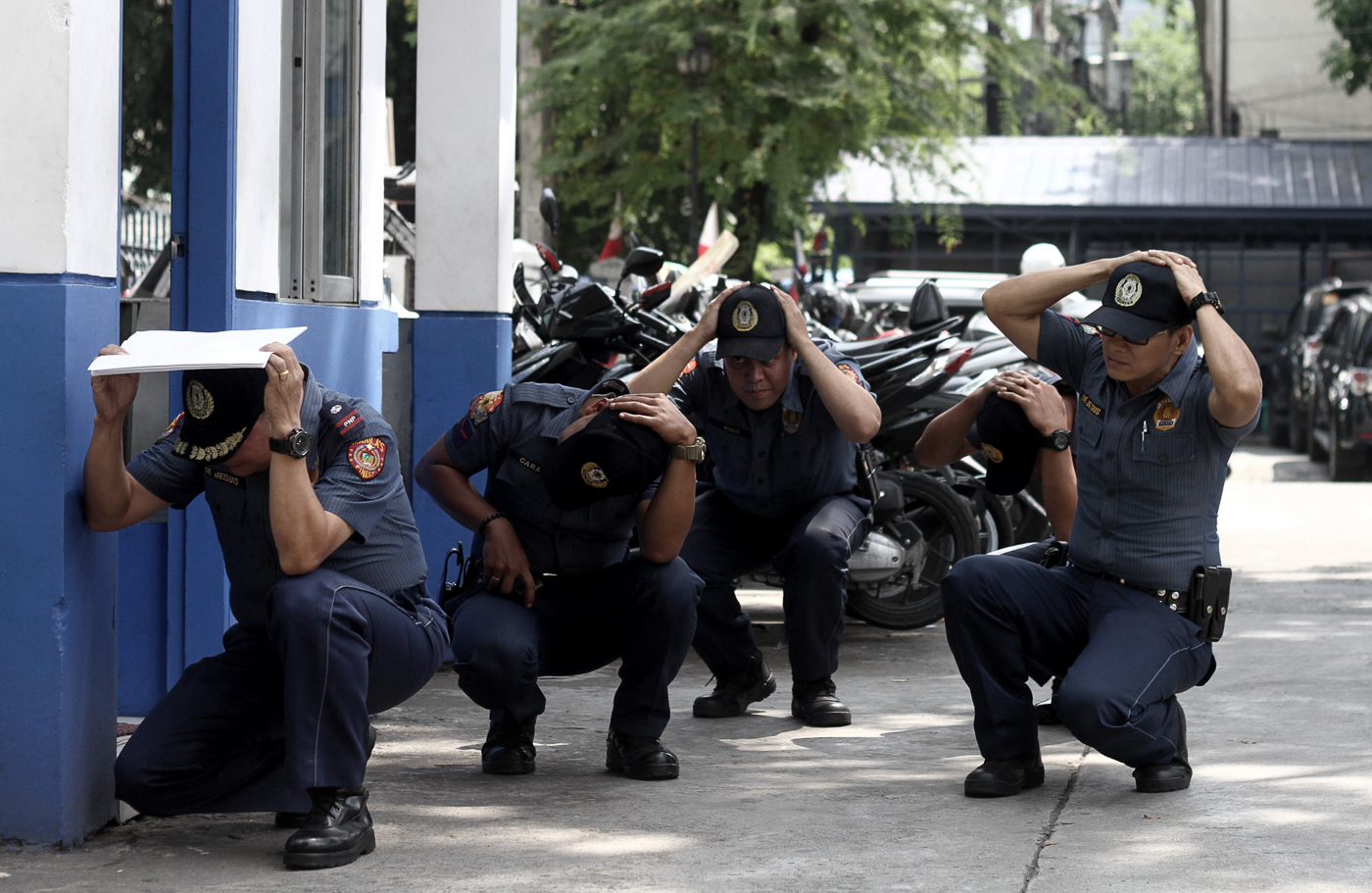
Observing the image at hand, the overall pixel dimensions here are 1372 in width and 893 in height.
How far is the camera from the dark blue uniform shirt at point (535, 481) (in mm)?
5148

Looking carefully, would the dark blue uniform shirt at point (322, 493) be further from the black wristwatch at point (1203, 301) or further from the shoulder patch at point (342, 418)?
the black wristwatch at point (1203, 301)

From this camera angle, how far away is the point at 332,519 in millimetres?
4109

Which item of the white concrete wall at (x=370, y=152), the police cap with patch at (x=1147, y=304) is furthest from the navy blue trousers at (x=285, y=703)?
the white concrete wall at (x=370, y=152)

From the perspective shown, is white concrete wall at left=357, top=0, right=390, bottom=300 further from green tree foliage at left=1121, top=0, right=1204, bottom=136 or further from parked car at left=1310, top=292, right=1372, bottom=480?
green tree foliage at left=1121, top=0, right=1204, bottom=136

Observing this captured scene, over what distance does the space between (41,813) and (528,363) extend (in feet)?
11.9

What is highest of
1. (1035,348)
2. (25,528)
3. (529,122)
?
(529,122)

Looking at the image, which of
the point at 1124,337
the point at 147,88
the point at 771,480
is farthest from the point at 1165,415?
the point at 147,88

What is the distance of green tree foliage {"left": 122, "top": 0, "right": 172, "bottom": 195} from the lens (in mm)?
22402

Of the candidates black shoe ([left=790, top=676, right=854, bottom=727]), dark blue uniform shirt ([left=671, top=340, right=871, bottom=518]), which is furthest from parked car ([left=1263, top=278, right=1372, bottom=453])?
black shoe ([left=790, top=676, right=854, bottom=727])

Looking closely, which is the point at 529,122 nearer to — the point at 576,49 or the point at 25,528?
the point at 576,49

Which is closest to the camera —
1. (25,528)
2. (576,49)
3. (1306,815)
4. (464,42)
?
(25,528)

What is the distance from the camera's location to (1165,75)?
216 feet

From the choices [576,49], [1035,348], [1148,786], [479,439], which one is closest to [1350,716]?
[1148,786]

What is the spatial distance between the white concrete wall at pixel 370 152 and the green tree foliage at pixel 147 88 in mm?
16737
